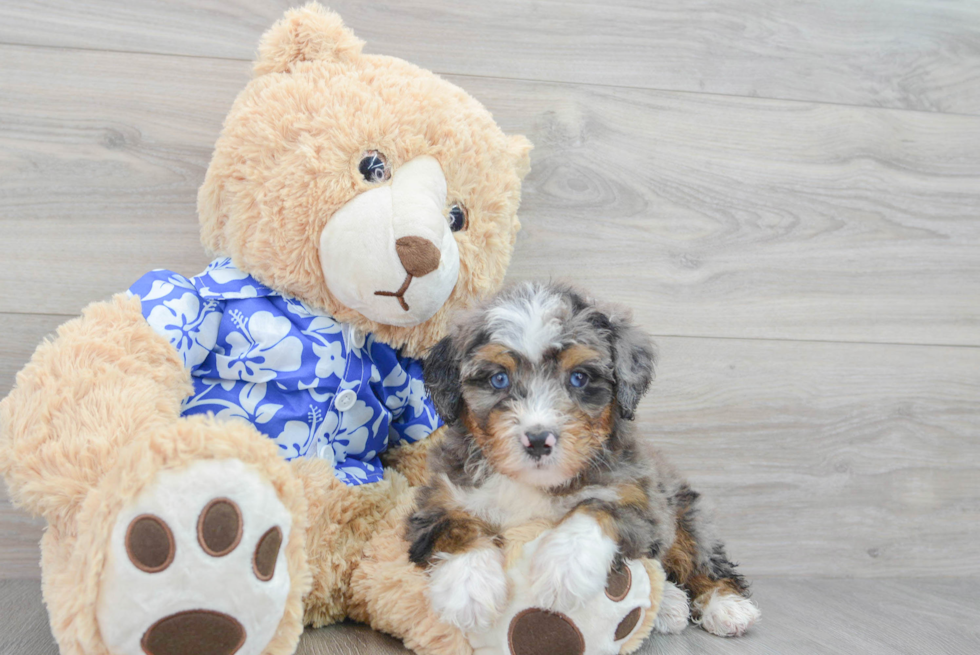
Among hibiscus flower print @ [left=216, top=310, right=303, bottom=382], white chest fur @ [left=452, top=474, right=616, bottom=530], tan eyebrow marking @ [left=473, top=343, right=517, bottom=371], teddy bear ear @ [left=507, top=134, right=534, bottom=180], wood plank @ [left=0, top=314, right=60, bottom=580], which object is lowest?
wood plank @ [left=0, top=314, right=60, bottom=580]

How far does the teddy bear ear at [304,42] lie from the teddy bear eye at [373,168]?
0.30 m

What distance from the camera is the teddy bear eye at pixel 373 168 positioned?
1784 mm

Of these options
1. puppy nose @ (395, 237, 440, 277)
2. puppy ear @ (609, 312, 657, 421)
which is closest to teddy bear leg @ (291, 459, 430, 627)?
puppy nose @ (395, 237, 440, 277)

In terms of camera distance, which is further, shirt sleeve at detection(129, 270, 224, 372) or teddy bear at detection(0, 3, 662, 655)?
shirt sleeve at detection(129, 270, 224, 372)

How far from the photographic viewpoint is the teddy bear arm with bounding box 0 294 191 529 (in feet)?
4.52

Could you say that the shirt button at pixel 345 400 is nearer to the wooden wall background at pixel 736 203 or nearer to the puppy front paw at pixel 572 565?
the puppy front paw at pixel 572 565

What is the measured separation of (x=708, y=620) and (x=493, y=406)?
0.89 metres

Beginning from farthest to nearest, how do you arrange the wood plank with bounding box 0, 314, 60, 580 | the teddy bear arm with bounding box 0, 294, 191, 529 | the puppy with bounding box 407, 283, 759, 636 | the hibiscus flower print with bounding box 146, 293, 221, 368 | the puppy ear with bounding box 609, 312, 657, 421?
1. the wood plank with bounding box 0, 314, 60, 580
2. the hibiscus flower print with bounding box 146, 293, 221, 368
3. the puppy ear with bounding box 609, 312, 657, 421
4. the puppy with bounding box 407, 283, 759, 636
5. the teddy bear arm with bounding box 0, 294, 191, 529

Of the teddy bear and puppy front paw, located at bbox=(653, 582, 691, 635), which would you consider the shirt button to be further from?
puppy front paw, located at bbox=(653, 582, 691, 635)

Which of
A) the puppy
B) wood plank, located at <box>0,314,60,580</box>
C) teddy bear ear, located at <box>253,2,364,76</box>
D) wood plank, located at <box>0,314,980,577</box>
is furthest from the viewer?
wood plank, located at <box>0,314,980,577</box>

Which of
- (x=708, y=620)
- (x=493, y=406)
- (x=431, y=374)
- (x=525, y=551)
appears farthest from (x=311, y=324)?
(x=708, y=620)

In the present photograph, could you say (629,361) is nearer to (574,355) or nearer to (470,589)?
(574,355)

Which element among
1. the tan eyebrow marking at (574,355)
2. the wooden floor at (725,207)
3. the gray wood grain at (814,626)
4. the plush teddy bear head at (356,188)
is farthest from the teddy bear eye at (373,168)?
the gray wood grain at (814,626)

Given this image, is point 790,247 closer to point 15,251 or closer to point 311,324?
point 311,324
